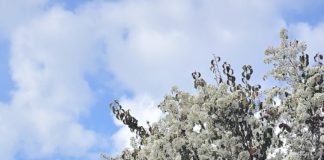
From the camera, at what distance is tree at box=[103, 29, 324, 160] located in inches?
773

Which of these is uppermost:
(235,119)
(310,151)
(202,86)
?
(202,86)

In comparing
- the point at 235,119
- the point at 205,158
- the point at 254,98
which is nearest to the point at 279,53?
the point at 254,98

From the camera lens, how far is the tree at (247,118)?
19.6 metres

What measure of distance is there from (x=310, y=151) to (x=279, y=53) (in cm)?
404

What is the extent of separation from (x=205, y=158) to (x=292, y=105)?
3843 mm

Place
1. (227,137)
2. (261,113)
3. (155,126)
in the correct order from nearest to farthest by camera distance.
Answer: (227,137) < (261,113) < (155,126)

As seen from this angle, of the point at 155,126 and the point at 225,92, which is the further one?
the point at 155,126

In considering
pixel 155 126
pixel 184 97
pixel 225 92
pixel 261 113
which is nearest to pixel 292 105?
pixel 261 113

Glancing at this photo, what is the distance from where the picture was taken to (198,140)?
19.8 metres

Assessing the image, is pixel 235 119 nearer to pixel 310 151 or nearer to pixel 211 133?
pixel 211 133

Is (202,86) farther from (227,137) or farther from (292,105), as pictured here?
(292,105)

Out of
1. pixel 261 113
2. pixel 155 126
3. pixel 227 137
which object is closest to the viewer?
pixel 227 137

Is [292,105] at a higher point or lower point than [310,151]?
higher

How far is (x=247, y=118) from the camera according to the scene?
19969mm
